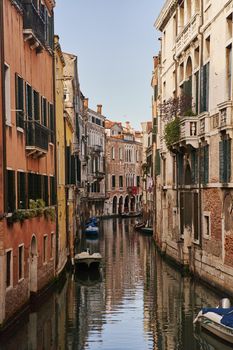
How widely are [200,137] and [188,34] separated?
166 inches

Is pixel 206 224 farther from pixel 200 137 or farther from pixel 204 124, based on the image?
pixel 204 124

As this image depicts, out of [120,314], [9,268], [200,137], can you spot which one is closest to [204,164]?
[200,137]

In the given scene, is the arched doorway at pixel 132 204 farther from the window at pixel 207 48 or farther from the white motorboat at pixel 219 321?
the white motorboat at pixel 219 321

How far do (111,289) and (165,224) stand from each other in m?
8.08

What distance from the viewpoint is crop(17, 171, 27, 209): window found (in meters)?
14.3

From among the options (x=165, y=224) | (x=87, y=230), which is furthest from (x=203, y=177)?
(x=87, y=230)

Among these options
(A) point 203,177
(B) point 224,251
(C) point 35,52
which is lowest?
(B) point 224,251

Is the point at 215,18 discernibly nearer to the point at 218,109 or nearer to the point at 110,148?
the point at 218,109

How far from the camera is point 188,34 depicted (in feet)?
70.3

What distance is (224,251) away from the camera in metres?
16.4

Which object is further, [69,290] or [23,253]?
[69,290]

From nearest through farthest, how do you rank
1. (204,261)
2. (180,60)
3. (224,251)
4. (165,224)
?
1. (224,251)
2. (204,261)
3. (180,60)
4. (165,224)

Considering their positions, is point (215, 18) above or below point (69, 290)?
above

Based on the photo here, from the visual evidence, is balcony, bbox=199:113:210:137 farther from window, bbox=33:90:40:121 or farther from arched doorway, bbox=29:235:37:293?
arched doorway, bbox=29:235:37:293
